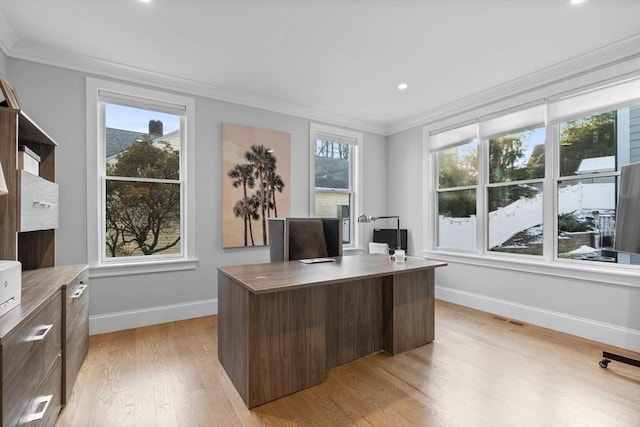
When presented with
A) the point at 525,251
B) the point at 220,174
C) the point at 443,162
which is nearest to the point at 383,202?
the point at 443,162

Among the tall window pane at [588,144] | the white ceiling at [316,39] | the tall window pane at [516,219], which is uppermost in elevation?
the white ceiling at [316,39]

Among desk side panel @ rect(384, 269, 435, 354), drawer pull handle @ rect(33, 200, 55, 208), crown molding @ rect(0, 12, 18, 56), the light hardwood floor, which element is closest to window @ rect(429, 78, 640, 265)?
the light hardwood floor

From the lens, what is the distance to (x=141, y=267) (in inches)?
127

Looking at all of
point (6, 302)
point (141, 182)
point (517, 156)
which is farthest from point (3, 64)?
point (517, 156)

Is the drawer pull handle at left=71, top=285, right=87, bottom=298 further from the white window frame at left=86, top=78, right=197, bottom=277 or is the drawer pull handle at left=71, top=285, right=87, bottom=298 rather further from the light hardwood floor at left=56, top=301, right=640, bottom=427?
the white window frame at left=86, top=78, right=197, bottom=277

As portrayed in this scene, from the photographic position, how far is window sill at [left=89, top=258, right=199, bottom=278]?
9.99ft

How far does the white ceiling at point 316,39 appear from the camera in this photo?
2223mm

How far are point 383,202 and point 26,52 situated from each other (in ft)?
15.3

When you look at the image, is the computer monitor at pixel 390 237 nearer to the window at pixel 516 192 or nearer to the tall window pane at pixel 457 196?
the tall window pane at pixel 457 196

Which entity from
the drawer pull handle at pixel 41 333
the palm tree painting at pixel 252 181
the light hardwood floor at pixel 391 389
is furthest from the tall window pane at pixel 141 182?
the drawer pull handle at pixel 41 333

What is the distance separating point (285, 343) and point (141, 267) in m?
2.12

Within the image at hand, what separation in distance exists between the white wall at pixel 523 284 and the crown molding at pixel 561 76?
0.01 metres

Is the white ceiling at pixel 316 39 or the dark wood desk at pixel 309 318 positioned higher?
the white ceiling at pixel 316 39

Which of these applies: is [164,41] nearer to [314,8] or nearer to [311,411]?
[314,8]
